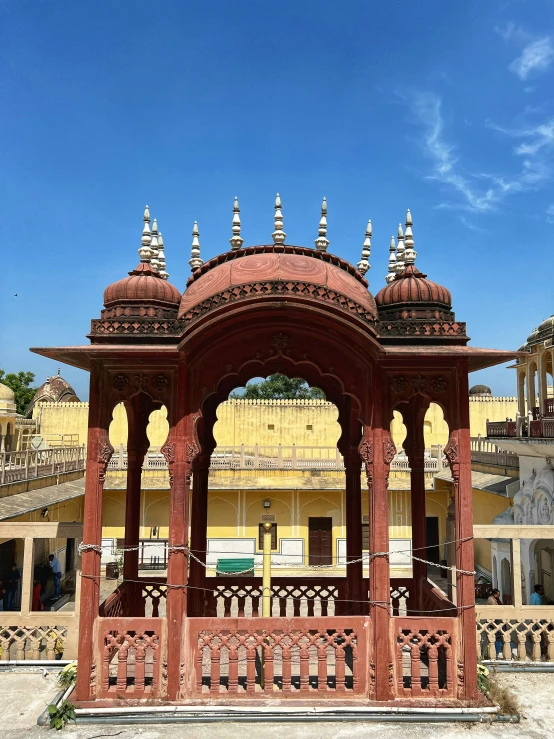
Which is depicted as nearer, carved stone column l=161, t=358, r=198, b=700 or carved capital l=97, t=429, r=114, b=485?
carved stone column l=161, t=358, r=198, b=700

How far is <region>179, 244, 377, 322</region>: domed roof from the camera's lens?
238 inches

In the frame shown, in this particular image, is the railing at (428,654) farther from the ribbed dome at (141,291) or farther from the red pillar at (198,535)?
the ribbed dome at (141,291)

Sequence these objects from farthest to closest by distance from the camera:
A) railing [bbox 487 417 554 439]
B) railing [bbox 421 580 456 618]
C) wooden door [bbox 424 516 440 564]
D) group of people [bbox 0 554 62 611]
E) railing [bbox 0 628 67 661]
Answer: wooden door [bbox 424 516 440 564]
group of people [bbox 0 554 62 611]
railing [bbox 487 417 554 439]
railing [bbox 0 628 67 661]
railing [bbox 421 580 456 618]

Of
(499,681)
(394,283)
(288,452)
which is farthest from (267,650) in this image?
(288,452)

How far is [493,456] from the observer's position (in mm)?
18062

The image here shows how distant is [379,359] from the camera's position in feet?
20.8

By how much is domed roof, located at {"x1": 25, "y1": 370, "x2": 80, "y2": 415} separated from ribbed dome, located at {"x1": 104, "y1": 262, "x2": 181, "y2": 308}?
31.4 m

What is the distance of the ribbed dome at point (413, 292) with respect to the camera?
660cm

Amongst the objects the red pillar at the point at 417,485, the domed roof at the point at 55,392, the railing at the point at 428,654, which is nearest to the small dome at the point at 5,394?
the domed roof at the point at 55,392

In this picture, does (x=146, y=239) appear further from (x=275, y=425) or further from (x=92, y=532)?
(x=275, y=425)

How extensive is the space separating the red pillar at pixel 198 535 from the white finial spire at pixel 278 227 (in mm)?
3629

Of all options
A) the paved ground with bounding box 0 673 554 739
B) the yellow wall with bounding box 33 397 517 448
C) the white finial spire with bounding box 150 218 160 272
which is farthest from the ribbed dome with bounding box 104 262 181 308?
the yellow wall with bounding box 33 397 517 448

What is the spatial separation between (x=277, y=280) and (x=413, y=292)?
5.65 feet

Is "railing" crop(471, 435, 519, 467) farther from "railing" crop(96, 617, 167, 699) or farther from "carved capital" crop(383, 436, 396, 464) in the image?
"railing" crop(96, 617, 167, 699)
